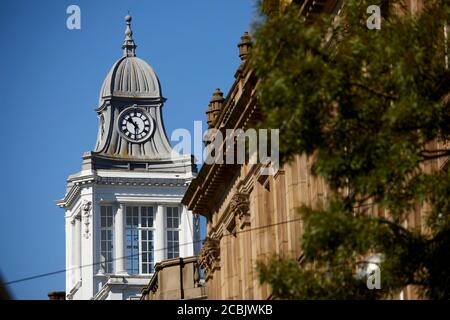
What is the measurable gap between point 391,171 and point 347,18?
3588mm

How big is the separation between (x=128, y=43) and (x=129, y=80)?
4126mm

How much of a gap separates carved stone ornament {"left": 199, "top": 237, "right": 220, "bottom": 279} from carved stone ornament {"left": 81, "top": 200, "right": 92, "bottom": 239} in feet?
262

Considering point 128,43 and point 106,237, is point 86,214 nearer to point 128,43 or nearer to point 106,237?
point 106,237

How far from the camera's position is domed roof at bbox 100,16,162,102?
15912 cm

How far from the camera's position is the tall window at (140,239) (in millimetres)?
159375

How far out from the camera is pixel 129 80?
526ft

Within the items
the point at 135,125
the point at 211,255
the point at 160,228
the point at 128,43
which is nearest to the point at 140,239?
the point at 160,228

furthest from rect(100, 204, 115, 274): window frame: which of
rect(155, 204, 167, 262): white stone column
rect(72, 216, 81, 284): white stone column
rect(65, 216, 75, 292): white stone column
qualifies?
rect(155, 204, 167, 262): white stone column

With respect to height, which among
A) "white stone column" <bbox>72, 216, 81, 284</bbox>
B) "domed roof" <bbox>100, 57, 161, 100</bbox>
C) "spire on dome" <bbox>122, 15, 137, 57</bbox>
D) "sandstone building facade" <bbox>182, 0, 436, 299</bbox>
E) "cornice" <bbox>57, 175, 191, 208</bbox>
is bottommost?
"sandstone building facade" <bbox>182, 0, 436, 299</bbox>

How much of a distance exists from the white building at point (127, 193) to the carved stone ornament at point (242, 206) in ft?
281

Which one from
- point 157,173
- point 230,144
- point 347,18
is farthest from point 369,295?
point 157,173

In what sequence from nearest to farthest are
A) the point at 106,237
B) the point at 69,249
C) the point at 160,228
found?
the point at 106,237 < the point at 160,228 < the point at 69,249

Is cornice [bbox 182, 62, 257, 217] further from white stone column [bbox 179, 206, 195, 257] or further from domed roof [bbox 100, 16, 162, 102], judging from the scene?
domed roof [bbox 100, 16, 162, 102]

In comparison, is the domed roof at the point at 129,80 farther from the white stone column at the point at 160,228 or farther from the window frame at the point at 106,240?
the white stone column at the point at 160,228
